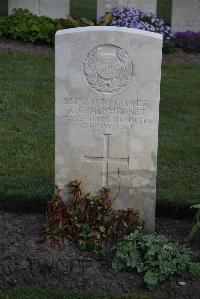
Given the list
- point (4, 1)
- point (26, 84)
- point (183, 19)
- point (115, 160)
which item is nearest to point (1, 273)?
point (115, 160)

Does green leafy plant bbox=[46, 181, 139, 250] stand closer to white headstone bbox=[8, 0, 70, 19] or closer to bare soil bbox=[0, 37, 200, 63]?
bare soil bbox=[0, 37, 200, 63]

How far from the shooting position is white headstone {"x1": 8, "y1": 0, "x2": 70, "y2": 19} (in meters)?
13.5

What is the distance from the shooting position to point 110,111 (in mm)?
5305

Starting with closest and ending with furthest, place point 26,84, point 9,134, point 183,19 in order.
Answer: point 9,134
point 26,84
point 183,19

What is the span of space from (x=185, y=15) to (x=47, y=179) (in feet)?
25.8

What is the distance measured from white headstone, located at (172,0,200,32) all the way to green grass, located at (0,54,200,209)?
1802 mm

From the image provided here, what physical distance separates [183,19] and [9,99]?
5.41 meters

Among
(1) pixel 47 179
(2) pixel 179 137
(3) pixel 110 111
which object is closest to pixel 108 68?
(3) pixel 110 111

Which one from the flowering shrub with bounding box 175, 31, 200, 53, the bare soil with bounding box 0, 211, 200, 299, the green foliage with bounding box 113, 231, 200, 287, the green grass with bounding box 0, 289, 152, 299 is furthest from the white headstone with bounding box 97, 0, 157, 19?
the green grass with bounding box 0, 289, 152, 299

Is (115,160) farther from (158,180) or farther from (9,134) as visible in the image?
(9,134)

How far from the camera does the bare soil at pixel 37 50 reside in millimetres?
12367

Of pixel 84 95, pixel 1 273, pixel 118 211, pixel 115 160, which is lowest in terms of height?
pixel 1 273

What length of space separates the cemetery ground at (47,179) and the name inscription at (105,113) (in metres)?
0.91

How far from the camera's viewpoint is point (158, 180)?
22.4 feet
